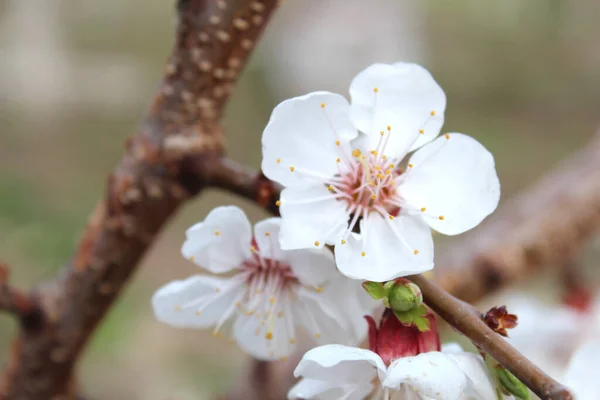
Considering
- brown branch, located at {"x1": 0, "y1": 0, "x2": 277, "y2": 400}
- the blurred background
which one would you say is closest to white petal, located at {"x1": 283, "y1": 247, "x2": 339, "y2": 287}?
brown branch, located at {"x1": 0, "y1": 0, "x2": 277, "y2": 400}

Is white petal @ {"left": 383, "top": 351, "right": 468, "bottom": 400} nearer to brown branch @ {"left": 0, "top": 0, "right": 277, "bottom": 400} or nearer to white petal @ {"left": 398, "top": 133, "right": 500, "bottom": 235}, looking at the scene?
white petal @ {"left": 398, "top": 133, "right": 500, "bottom": 235}

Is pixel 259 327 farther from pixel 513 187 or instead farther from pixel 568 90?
pixel 568 90

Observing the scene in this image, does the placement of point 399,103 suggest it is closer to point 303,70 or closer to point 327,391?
point 327,391

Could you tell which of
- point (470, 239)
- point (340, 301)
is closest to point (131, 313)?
point (470, 239)

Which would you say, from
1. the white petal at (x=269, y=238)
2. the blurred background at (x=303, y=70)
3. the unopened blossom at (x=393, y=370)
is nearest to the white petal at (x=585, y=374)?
the unopened blossom at (x=393, y=370)

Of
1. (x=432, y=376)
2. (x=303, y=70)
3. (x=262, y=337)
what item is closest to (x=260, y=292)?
(x=262, y=337)

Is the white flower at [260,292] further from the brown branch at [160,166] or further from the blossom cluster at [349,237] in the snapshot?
the brown branch at [160,166]
